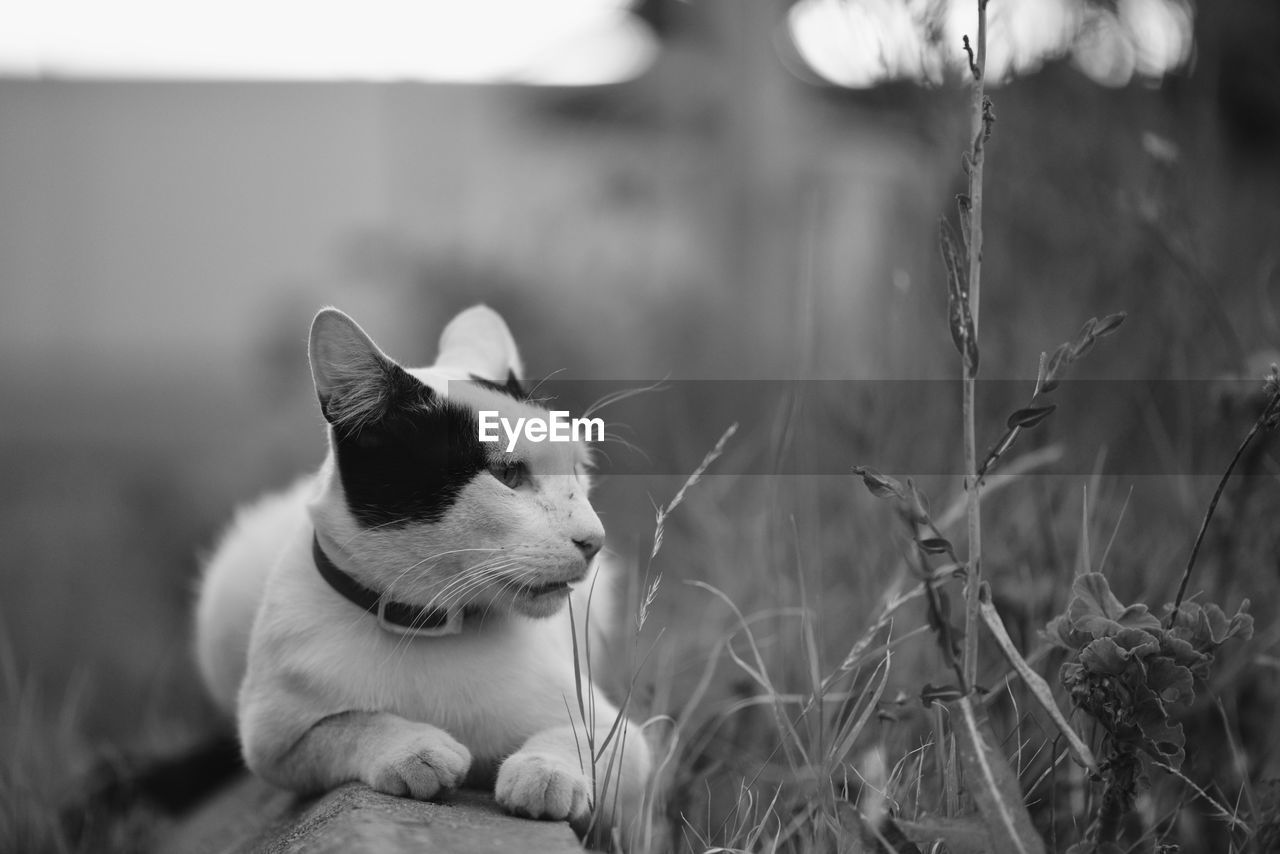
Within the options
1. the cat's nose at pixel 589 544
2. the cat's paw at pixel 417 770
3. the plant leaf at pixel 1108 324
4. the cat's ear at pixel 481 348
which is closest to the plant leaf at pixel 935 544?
the plant leaf at pixel 1108 324

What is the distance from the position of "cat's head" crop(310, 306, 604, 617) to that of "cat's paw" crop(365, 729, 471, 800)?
0.16 m

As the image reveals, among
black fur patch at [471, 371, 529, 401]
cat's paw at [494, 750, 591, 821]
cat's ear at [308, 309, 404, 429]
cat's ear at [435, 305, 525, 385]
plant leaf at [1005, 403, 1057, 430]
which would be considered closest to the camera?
plant leaf at [1005, 403, 1057, 430]

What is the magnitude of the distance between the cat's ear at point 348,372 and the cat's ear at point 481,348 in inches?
Answer: 8.6

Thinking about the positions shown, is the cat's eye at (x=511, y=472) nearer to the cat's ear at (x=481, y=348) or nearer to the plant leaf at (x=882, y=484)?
the cat's ear at (x=481, y=348)

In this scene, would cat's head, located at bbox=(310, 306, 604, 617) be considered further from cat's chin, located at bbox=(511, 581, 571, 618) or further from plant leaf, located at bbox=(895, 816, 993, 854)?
plant leaf, located at bbox=(895, 816, 993, 854)

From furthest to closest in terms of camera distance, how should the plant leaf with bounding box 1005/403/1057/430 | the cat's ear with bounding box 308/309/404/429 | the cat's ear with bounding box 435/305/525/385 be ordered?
the cat's ear with bounding box 435/305/525/385
the cat's ear with bounding box 308/309/404/429
the plant leaf with bounding box 1005/403/1057/430

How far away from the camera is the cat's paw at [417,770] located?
3.05 feet

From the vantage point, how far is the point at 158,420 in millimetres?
5422

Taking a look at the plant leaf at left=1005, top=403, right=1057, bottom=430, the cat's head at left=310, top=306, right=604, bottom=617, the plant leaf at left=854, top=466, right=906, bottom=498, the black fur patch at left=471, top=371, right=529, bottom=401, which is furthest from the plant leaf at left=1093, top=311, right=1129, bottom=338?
the black fur patch at left=471, top=371, right=529, bottom=401

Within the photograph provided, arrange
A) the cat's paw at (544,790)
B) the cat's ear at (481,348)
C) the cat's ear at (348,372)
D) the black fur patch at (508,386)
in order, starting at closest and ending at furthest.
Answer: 1. the cat's paw at (544,790)
2. the cat's ear at (348,372)
3. the black fur patch at (508,386)
4. the cat's ear at (481,348)

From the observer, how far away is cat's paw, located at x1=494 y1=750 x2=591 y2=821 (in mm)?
907

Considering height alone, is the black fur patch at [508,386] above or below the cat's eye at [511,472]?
above

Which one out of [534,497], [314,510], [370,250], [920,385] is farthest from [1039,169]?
[370,250]

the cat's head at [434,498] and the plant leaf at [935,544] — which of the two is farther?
the cat's head at [434,498]
